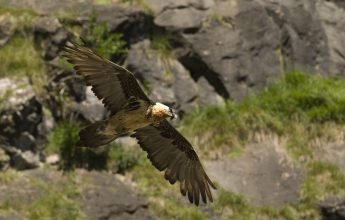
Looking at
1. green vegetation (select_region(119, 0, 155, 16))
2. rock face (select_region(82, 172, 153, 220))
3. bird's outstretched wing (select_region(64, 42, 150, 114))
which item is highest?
bird's outstretched wing (select_region(64, 42, 150, 114))

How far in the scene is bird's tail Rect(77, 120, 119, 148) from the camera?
810 centimetres

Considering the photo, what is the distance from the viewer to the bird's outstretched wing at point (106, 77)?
8.20m

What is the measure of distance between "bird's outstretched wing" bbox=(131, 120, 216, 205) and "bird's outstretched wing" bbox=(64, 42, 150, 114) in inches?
34.0

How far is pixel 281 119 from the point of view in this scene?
12.2 meters

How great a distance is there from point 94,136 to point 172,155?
1.51 metres

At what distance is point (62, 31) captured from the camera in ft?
38.9

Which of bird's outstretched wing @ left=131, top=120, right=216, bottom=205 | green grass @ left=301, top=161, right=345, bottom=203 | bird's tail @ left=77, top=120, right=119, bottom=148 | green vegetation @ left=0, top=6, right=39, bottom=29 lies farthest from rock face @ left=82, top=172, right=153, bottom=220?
bird's tail @ left=77, top=120, right=119, bottom=148

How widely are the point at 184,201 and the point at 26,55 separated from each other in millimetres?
2757

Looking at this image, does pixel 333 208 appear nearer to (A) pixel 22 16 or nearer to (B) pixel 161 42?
(B) pixel 161 42

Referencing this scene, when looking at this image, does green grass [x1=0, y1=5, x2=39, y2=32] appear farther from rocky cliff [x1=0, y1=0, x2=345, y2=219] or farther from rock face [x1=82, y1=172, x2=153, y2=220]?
rock face [x1=82, y1=172, x2=153, y2=220]

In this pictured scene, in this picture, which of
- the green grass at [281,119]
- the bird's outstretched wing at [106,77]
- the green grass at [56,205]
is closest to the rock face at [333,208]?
the green grass at [281,119]

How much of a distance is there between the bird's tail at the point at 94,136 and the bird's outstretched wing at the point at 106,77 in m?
0.34

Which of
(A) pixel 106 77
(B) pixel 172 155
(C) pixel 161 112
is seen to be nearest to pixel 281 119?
(B) pixel 172 155

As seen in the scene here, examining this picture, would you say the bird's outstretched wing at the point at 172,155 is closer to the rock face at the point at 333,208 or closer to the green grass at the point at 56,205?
the green grass at the point at 56,205
